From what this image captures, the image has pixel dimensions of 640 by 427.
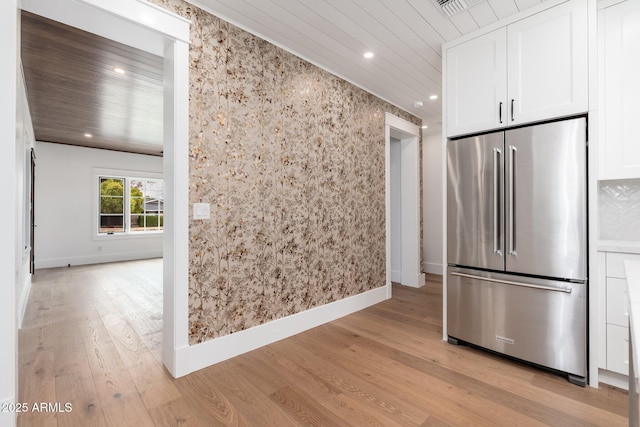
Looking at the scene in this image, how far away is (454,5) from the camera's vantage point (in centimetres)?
223

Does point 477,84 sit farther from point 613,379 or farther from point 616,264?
point 613,379

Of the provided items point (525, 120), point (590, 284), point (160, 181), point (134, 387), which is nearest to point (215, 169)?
point (134, 387)

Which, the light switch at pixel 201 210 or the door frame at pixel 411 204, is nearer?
the light switch at pixel 201 210

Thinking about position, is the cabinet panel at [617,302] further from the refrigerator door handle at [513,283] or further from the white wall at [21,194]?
the white wall at [21,194]

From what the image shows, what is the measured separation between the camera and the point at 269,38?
8.72 ft

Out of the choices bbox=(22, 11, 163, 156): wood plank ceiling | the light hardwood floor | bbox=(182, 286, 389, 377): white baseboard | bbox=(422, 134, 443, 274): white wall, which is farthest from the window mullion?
bbox=(422, 134, 443, 274): white wall

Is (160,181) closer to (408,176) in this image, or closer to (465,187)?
(408,176)

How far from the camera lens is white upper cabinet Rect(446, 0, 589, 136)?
2072 mm

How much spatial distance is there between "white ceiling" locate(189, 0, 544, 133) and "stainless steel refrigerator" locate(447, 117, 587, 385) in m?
0.95

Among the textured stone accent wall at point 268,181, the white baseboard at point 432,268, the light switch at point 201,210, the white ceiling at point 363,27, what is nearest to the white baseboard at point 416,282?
the white baseboard at point 432,268

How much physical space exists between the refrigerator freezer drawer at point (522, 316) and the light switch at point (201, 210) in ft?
6.95

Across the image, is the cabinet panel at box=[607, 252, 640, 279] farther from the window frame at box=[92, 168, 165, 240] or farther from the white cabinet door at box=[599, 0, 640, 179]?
the window frame at box=[92, 168, 165, 240]

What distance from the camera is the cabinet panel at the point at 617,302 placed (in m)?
1.95

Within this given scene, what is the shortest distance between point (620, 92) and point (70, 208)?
8.88m
